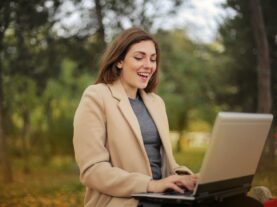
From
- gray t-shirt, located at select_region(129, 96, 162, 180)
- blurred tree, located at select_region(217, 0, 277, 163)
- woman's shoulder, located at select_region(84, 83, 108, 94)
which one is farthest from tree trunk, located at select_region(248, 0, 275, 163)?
woman's shoulder, located at select_region(84, 83, 108, 94)

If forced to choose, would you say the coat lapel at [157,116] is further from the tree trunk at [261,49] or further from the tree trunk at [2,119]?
the tree trunk at [2,119]

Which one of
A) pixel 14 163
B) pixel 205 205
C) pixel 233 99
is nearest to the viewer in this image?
pixel 205 205

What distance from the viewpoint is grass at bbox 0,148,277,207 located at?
4453 millimetres

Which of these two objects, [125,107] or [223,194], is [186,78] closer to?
[125,107]

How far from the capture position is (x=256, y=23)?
4.48 metres

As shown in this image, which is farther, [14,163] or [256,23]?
[14,163]

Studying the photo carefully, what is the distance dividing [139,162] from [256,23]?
292cm

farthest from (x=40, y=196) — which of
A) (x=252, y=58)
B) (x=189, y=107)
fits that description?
(x=189, y=107)

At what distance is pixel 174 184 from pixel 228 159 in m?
0.18

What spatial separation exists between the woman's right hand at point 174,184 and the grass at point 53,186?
7.50 ft

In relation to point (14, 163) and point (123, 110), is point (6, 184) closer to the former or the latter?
point (14, 163)

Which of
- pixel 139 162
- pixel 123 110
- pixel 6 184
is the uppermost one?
pixel 123 110

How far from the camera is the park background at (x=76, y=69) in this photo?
14.9 feet

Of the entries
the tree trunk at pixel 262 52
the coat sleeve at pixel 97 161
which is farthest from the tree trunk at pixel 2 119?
the coat sleeve at pixel 97 161
